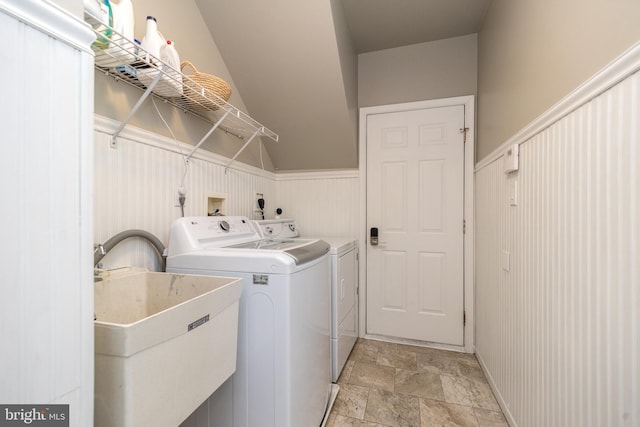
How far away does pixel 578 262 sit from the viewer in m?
0.88

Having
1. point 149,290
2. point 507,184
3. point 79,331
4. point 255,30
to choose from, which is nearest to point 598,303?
point 507,184

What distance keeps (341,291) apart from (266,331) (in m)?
0.90

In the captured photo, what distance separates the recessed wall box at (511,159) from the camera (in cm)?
133

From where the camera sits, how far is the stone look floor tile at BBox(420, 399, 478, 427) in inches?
57.1

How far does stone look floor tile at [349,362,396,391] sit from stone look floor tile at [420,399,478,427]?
250 mm

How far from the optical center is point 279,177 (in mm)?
2744

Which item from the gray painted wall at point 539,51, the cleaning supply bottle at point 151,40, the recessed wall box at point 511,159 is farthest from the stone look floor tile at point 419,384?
the cleaning supply bottle at point 151,40

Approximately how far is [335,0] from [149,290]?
6.78ft

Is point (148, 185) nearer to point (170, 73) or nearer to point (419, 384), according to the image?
point (170, 73)

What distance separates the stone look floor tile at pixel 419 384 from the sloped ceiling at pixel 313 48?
1789 millimetres

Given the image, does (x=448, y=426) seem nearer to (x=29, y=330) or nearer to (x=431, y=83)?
(x=29, y=330)

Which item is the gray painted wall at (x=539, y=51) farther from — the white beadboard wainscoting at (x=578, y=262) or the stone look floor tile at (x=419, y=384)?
the stone look floor tile at (x=419, y=384)

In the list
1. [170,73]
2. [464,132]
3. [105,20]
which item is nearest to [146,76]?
[170,73]

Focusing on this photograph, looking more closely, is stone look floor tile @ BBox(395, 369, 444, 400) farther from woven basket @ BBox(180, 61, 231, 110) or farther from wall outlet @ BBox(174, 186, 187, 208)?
woven basket @ BBox(180, 61, 231, 110)
